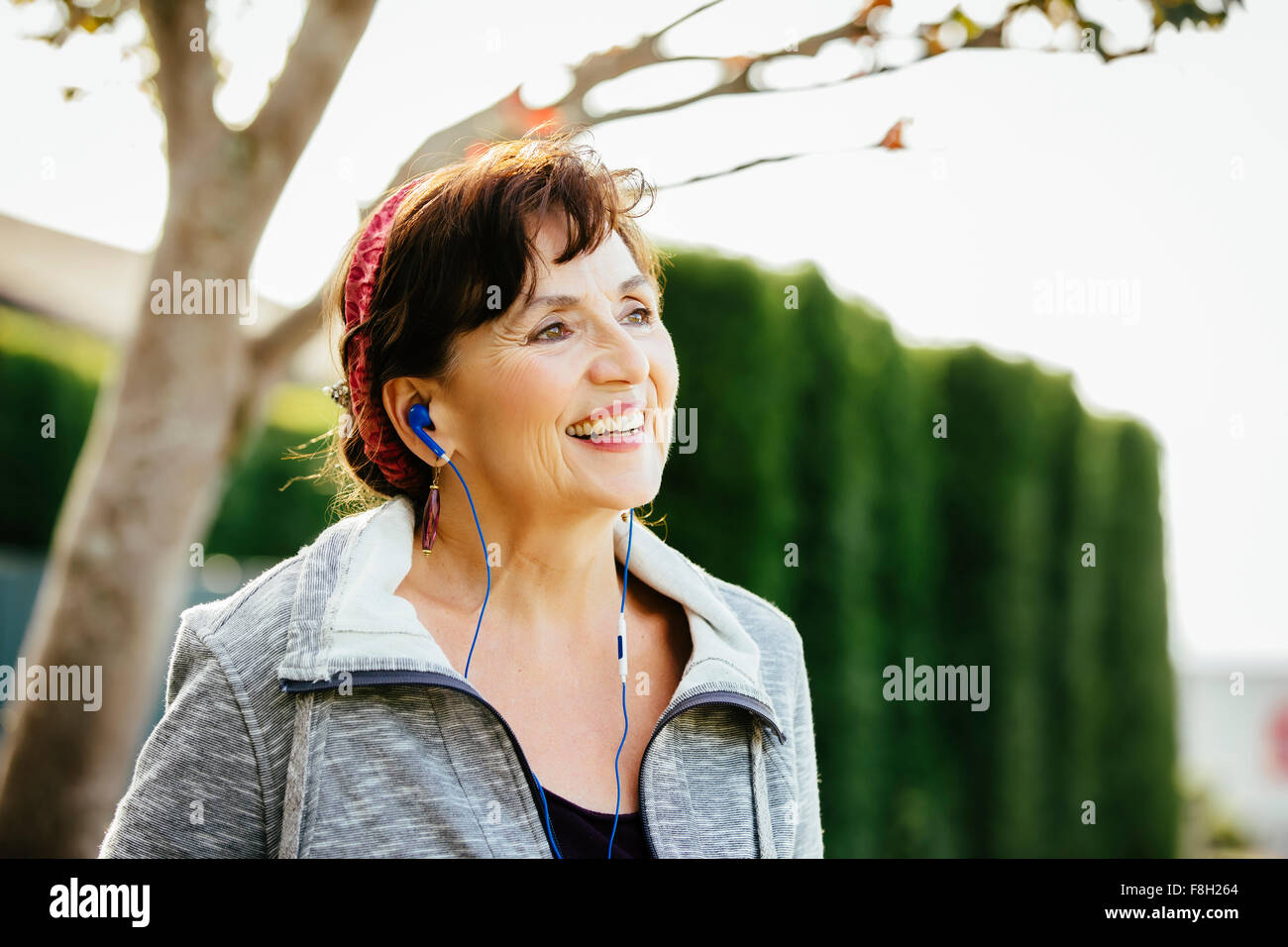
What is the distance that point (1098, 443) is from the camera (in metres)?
5.72

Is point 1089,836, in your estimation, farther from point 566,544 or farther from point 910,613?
point 566,544

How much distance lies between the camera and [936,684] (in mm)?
5516

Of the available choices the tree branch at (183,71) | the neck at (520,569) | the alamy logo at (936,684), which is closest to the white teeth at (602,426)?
the neck at (520,569)

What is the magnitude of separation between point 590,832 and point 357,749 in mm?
399

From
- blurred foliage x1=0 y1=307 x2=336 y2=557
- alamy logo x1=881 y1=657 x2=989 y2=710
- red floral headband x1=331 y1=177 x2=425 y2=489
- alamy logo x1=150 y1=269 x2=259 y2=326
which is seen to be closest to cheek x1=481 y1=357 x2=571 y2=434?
red floral headband x1=331 y1=177 x2=425 y2=489

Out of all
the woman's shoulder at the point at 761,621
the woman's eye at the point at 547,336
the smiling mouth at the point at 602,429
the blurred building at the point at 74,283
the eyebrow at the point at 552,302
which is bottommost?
the woman's shoulder at the point at 761,621

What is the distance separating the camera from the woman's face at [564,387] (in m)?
1.76

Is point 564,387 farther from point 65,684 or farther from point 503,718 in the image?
point 65,684

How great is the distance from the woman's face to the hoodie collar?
9.3 inches

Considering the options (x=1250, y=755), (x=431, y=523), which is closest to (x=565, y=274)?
(x=431, y=523)

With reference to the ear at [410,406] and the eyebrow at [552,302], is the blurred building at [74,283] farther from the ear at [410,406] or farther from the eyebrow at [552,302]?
the eyebrow at [552,302]
